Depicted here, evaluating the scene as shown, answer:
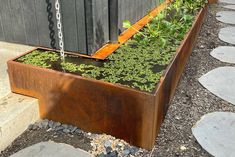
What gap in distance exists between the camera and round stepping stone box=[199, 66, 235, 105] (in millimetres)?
3422

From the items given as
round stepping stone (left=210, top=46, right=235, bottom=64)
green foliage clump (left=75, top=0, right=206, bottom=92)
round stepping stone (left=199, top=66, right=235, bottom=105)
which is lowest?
round stepping stone (left=199, top=66, right=235, bottom=105)

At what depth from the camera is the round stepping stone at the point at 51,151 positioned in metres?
2.46

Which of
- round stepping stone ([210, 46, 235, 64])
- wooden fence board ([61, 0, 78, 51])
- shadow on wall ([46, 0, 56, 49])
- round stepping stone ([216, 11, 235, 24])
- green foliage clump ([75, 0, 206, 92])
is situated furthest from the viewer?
round stepping stone ([216, 11, 235, 24])

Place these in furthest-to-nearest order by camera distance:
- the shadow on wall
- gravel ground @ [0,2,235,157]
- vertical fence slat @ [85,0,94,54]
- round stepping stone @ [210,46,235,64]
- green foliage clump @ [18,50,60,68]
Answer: round stepping stone @ [210,46,235,64] → the shadow on wall → vertical fence slat @ [85,0,94,54] → green foliage clump @ [18,50,60,68] → gravel ground @ [0,2,235,157]

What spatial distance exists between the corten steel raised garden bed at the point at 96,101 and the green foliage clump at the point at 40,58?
0.41ft

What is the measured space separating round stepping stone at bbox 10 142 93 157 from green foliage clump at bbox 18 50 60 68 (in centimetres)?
78

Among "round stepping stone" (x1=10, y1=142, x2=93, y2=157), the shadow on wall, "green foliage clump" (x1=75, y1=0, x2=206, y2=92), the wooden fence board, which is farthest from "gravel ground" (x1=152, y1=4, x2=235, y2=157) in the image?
the shadow on wall

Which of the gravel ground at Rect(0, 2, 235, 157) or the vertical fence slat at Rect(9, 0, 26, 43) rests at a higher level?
the vertical fence slat at Rect(9, 0, 26, 43)

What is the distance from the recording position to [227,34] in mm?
5230

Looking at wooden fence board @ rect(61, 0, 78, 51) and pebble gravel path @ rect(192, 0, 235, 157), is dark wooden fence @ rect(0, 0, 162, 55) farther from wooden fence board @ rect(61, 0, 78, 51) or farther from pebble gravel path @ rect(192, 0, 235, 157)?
pebble gravel path @ rect(192, 0, 235, 157)

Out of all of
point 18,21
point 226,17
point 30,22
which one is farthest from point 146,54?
point 226,17

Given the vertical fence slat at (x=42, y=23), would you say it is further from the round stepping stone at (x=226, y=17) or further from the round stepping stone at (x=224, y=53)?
the round stepping stone at (x=226, y=17)

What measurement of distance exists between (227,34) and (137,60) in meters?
2.76

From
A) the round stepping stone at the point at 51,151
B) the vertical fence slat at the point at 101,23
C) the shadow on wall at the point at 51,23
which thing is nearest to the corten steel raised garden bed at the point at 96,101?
the round stepping stone at the point at 51,151
